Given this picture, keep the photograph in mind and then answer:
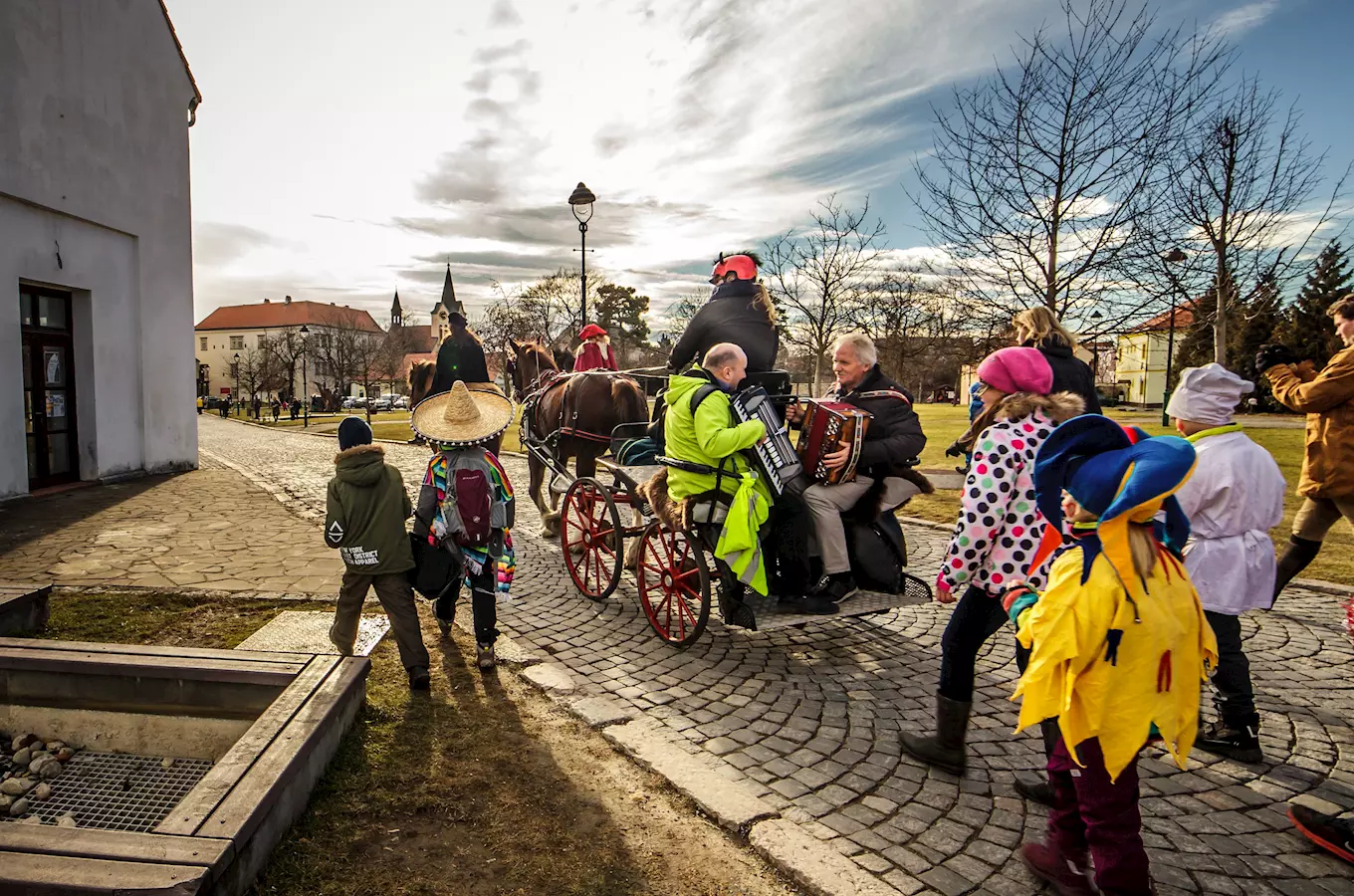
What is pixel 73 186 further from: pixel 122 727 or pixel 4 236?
pixel 122 727

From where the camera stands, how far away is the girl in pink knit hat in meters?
3.05

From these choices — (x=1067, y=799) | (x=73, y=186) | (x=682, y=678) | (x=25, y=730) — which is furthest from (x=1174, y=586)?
(x=73, y=186)

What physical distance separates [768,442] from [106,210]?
11934 millimetres

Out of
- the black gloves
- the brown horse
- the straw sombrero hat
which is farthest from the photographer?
the brown horse

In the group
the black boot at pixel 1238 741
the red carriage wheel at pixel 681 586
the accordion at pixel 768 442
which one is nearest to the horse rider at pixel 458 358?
the red carriage wheel at pixel 681 586

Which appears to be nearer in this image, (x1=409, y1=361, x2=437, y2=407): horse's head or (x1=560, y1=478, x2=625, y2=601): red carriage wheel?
(x1=560, y1=478, x2=625, y2=601): red carriage wheel

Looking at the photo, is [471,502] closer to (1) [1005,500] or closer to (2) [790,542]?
(2) [790,542]

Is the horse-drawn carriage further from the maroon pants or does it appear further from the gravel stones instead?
the gravel stones

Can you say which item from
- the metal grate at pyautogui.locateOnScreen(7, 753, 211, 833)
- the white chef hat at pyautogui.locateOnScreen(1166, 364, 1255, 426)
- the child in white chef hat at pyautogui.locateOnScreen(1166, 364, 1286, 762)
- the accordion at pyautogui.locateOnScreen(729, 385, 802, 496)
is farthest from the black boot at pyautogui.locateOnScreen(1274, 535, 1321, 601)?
the metal grate at pyautogui.locateOnScreen(7, 753, 211, 833)

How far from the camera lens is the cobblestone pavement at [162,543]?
6227mm

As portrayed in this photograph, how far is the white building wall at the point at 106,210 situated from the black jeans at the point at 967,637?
38.7 ft

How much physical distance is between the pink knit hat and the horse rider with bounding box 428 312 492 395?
206 inches

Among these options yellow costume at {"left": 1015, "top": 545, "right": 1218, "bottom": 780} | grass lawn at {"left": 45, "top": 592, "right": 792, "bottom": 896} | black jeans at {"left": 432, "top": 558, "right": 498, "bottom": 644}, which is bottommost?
grass lawn at {"left": 45, "top": 592, "right": 792, "bottom": 896}

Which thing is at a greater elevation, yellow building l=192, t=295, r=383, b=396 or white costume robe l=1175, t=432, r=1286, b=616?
yellow building l=192, t=295, r=383, b=396
